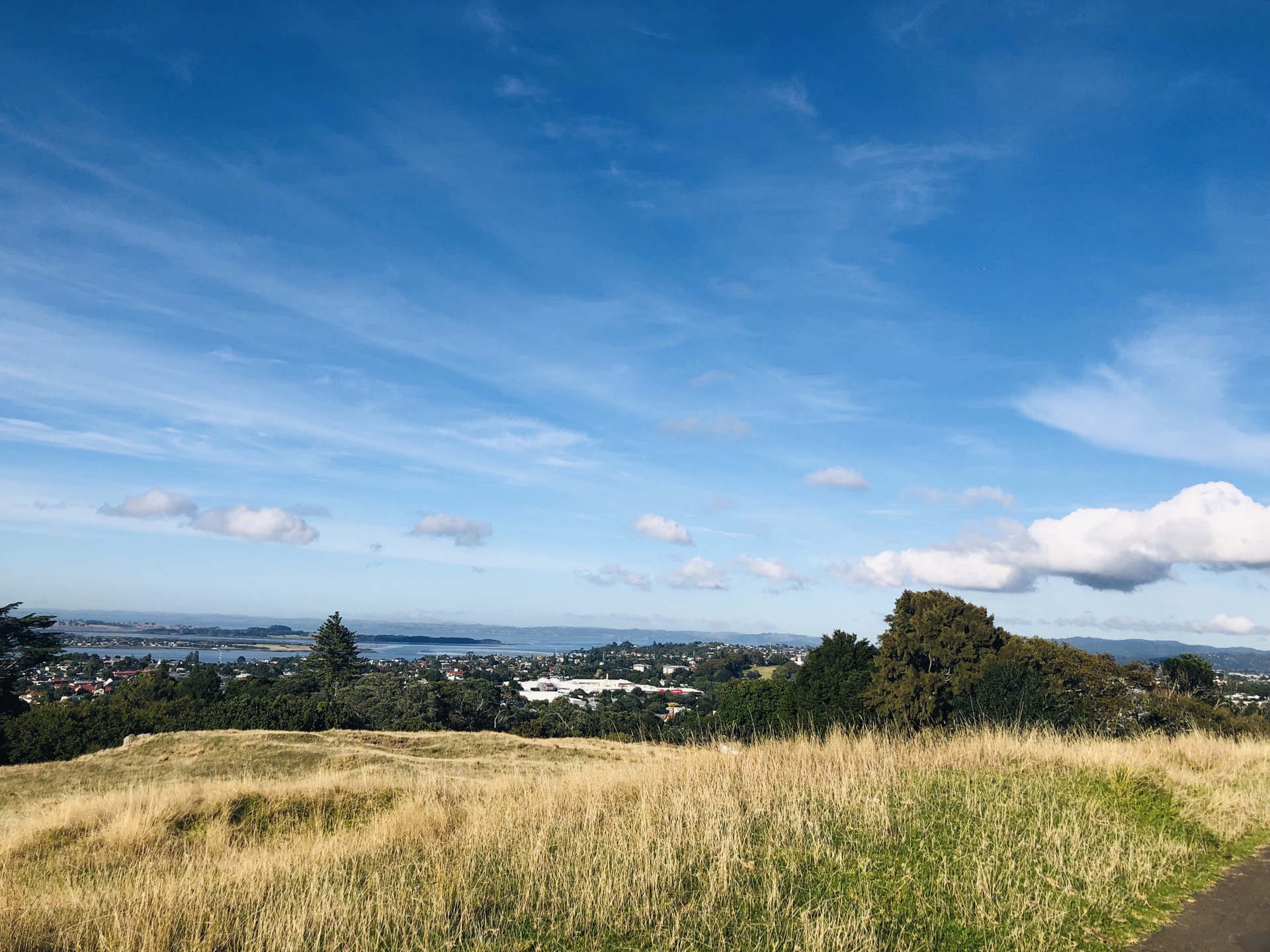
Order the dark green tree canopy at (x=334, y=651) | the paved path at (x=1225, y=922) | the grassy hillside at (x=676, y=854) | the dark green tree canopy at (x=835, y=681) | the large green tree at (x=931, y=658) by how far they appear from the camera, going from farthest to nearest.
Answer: the dark green tree canopy at (x=334, y=651), the dark green tree canopy at (x=835, y=681), the large green tree at (x=931, y=658), the paved path at (x=1225, y=922), the grassy hillside at (x=676, y=854)

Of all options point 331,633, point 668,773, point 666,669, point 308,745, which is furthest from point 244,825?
point 666,669

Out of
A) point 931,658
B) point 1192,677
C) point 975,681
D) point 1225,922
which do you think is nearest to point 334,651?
point 931,658

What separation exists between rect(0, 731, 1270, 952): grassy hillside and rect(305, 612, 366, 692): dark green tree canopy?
57.5m

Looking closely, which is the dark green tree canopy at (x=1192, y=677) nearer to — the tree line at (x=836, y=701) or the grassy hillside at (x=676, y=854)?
the tree line at (x=836, y=701)

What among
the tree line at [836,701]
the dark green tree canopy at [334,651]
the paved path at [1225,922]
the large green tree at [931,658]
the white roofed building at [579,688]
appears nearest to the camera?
the paved path at [1225,922]

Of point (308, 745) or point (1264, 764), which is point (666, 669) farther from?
point (1264, 764)

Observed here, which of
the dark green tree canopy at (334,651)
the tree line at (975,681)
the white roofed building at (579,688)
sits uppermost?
the tree line at (975,681)

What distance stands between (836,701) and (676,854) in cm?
3233

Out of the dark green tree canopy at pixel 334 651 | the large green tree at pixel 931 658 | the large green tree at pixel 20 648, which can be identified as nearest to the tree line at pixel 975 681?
the large green tree at pixel 931 658

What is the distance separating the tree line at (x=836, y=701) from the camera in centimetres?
2806

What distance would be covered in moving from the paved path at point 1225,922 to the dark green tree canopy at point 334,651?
68917 mm

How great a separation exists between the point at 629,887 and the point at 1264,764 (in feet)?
46.4

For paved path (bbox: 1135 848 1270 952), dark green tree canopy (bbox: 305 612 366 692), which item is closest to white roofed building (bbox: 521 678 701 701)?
dark green tree canopy (bbox: 305 612 366 692)

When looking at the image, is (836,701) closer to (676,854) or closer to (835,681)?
(835,681)
